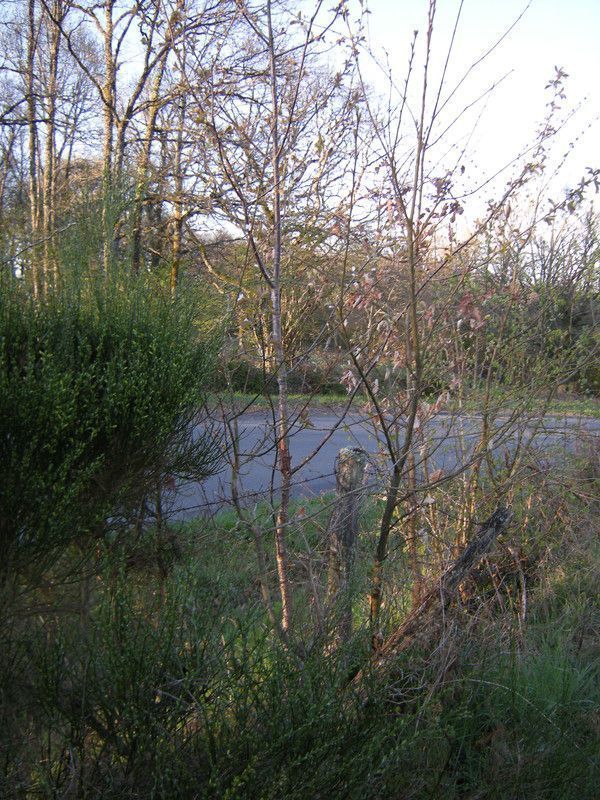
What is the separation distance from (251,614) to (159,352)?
1084 mm

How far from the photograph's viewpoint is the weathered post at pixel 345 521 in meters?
3.38

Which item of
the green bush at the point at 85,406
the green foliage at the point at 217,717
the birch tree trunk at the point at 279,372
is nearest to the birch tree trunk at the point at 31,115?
the birch tree trunk at the point at 279,372

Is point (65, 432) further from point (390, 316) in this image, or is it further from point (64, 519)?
point (390, 316)

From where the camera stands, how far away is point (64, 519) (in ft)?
8.05

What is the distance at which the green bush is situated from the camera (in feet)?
7.82

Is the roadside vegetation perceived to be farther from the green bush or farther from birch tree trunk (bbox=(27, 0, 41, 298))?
birch tree trunk (bbox=(27, 0, 41, 298))

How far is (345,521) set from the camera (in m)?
3.85

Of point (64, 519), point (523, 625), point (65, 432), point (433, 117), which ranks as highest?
point (433, 117)

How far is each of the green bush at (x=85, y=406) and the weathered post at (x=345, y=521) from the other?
3.06 ft

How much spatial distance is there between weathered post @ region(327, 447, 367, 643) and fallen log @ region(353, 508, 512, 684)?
211 millimetres

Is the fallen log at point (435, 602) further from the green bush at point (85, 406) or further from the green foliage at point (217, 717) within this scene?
the green bush at point (85, 406)

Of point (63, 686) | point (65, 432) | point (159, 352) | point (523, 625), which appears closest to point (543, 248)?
point (523, 625)

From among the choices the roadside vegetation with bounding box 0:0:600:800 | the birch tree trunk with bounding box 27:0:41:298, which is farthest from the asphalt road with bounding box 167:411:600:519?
the birch tree trunk with bounding box 27:0:41:298

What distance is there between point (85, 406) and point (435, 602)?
1.94m
